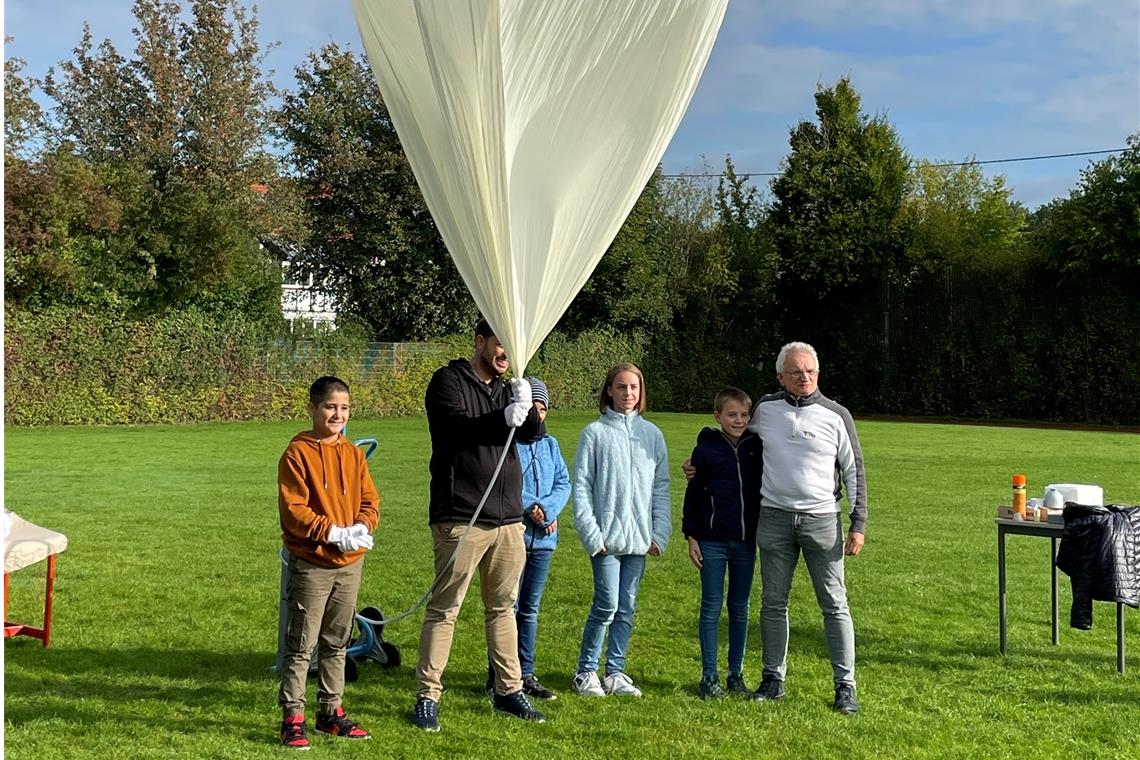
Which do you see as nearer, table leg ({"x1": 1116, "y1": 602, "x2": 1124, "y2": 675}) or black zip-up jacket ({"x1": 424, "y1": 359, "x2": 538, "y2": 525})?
black zip-up jacket ({"x1": 424, "y1": 359, "x2": 538, "y2": 525})

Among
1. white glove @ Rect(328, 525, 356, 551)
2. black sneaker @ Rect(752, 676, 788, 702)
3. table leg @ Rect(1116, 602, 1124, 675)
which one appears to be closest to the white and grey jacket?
black sneaker @ Rect(752, 676, 788, 702)

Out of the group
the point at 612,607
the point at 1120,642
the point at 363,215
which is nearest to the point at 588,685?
the point at 612,607

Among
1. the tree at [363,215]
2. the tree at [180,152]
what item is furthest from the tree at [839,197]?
the tree at [180,152]

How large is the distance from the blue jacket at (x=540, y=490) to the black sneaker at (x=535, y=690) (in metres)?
0.63

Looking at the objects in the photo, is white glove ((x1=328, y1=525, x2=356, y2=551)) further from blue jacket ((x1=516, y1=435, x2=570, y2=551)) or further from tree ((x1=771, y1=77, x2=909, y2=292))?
tree ((x1=771, y1=77, x2=909, y2=292))

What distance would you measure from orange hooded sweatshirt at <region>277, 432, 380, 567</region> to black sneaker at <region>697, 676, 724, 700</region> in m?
1.79

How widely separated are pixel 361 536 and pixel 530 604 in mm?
1110

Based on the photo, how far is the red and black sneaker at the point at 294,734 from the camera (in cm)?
417

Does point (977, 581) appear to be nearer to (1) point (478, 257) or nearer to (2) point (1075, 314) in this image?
(1) point (478, 257)

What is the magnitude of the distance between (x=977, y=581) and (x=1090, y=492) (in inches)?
100

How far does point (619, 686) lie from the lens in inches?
197

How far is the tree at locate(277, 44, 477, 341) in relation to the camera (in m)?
26.7

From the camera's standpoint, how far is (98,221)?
68.9 feet

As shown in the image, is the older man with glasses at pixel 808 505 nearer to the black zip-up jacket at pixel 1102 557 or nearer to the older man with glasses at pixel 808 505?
the older man with glasses at pixel 808 505
